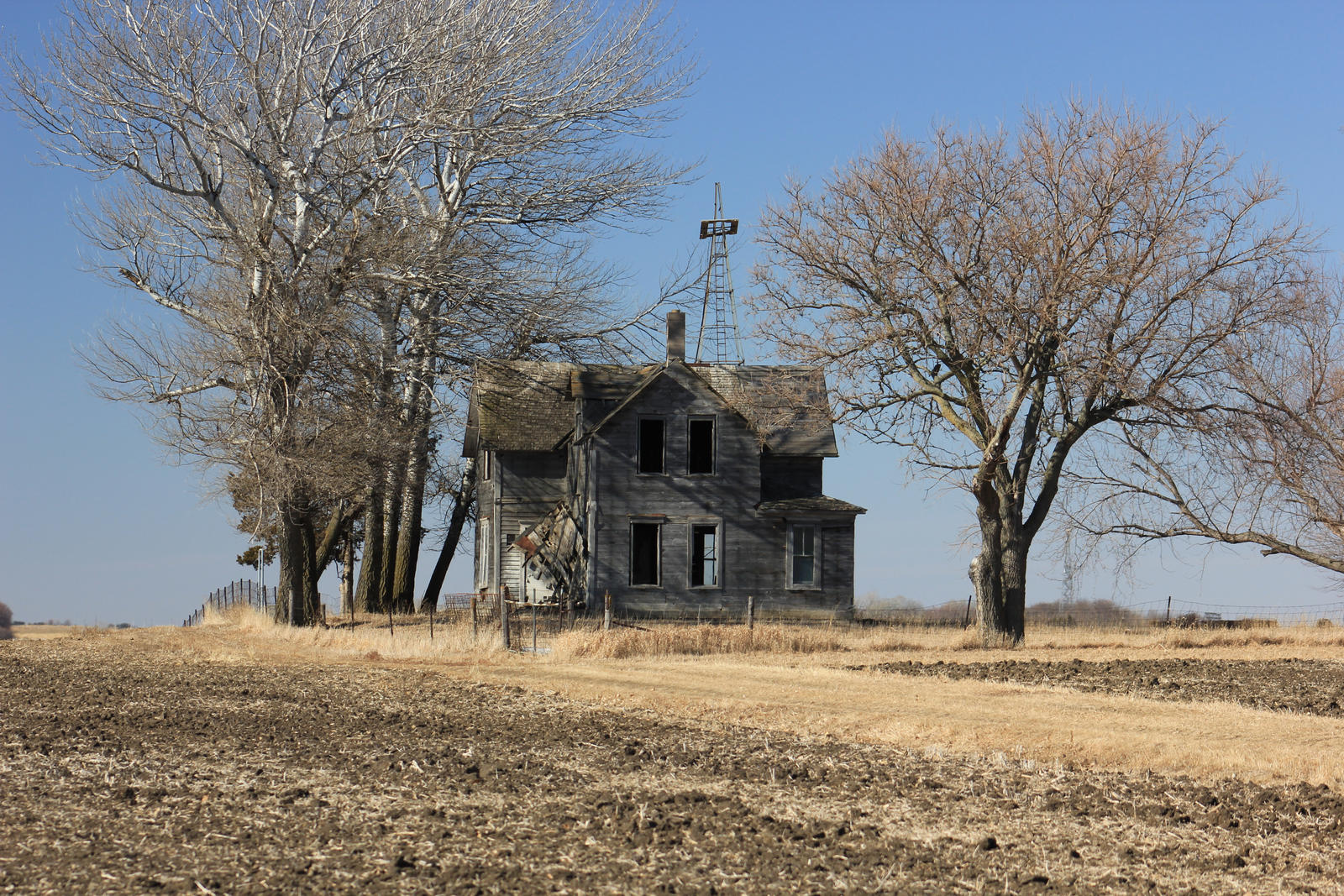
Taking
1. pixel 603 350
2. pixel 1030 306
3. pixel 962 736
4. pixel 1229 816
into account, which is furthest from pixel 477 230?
pixel 1229 816

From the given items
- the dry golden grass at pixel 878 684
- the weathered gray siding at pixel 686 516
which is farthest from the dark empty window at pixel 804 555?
the dry golden grass at pixel 878 684

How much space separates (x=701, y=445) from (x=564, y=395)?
6.15m

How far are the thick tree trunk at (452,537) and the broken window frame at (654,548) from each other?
9.43 m

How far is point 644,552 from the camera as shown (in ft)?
117

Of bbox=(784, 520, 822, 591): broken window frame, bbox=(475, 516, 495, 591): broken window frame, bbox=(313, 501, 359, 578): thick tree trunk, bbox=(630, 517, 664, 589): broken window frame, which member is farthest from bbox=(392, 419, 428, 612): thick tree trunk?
bbox=(784, 520, 822, 591): broken window frame

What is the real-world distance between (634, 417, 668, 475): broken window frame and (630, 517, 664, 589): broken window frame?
133 centimetres

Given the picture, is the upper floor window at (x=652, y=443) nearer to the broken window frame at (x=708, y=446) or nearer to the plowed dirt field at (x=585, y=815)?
the broken window frame at (x=708, y=446)

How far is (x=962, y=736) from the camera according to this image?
14.9 metres

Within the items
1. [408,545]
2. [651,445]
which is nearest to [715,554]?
[651,445]

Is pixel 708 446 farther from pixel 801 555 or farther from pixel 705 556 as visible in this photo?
pixel 801 555

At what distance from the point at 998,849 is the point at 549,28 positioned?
2973cm

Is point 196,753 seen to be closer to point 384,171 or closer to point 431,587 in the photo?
point 384,171

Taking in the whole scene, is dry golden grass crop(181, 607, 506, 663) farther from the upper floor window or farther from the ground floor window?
the ground floor window

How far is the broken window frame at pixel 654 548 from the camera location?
35344 millimetres
